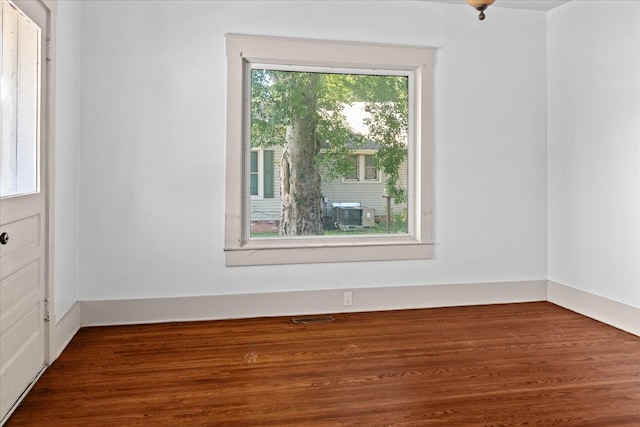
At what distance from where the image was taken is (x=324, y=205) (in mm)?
4336

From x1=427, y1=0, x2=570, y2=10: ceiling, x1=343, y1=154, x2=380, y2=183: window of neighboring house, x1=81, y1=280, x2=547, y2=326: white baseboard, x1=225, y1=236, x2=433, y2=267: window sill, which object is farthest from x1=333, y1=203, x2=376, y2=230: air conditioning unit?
x1=427, y1=0, x2=570, y2=10: ceiling

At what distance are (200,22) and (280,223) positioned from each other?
1.75 meters

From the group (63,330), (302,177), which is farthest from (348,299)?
(63,330)

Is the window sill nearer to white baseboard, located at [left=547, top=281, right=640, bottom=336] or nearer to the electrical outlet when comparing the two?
the electrical outlet

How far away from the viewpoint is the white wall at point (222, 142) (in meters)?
3.82

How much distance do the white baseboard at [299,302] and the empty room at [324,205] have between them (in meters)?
0.02

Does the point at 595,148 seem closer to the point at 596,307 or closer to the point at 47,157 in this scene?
the point at 596,307

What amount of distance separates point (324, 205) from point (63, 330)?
221 centimetres

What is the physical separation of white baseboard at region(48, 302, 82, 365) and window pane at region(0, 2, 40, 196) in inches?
37.2

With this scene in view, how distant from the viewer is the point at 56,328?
10.3ft

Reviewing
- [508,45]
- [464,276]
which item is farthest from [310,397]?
[508,45]

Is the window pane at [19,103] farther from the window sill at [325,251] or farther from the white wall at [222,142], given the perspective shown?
the window sill at [325,251]

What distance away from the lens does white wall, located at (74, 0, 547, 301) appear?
3818mm

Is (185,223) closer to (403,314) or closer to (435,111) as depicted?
(403,314)
